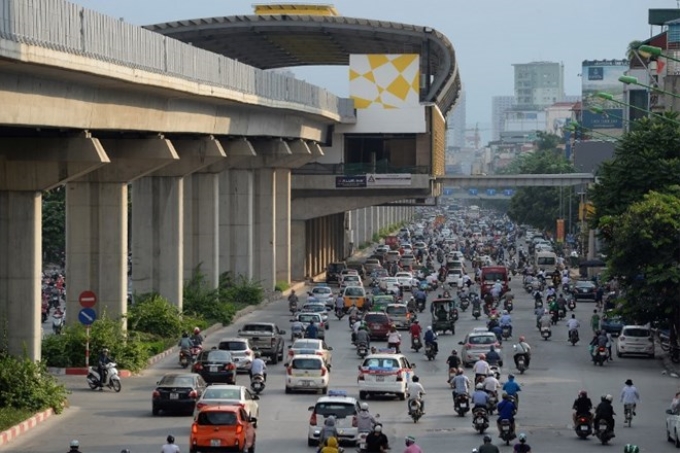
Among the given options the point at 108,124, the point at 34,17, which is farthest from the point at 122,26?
the point at 34,17

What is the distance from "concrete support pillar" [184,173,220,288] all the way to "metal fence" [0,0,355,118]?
503 centimetres

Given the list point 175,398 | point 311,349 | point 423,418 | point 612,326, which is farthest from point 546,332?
point 175,398

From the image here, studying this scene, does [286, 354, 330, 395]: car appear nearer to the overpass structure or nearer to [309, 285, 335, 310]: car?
the overpass structure

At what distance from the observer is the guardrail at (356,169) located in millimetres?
107250

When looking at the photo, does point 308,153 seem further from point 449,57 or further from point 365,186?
point 449,57

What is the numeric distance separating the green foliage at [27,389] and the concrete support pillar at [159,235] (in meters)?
22.6

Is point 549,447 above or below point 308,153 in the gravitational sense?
below

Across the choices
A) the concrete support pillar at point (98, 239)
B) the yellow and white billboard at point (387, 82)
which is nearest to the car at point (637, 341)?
the concrete support pillar at point (98, 239)

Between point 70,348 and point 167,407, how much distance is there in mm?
10139

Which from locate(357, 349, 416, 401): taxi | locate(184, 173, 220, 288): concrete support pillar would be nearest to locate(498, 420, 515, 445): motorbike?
locate(357, 349, 416, 401): taxi

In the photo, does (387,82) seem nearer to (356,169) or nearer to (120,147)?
(356,169)

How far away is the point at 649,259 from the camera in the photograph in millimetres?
57969

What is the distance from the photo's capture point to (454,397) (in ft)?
137

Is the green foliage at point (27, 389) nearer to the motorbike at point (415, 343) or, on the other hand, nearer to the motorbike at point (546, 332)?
the motorbike at point (415, 343)
